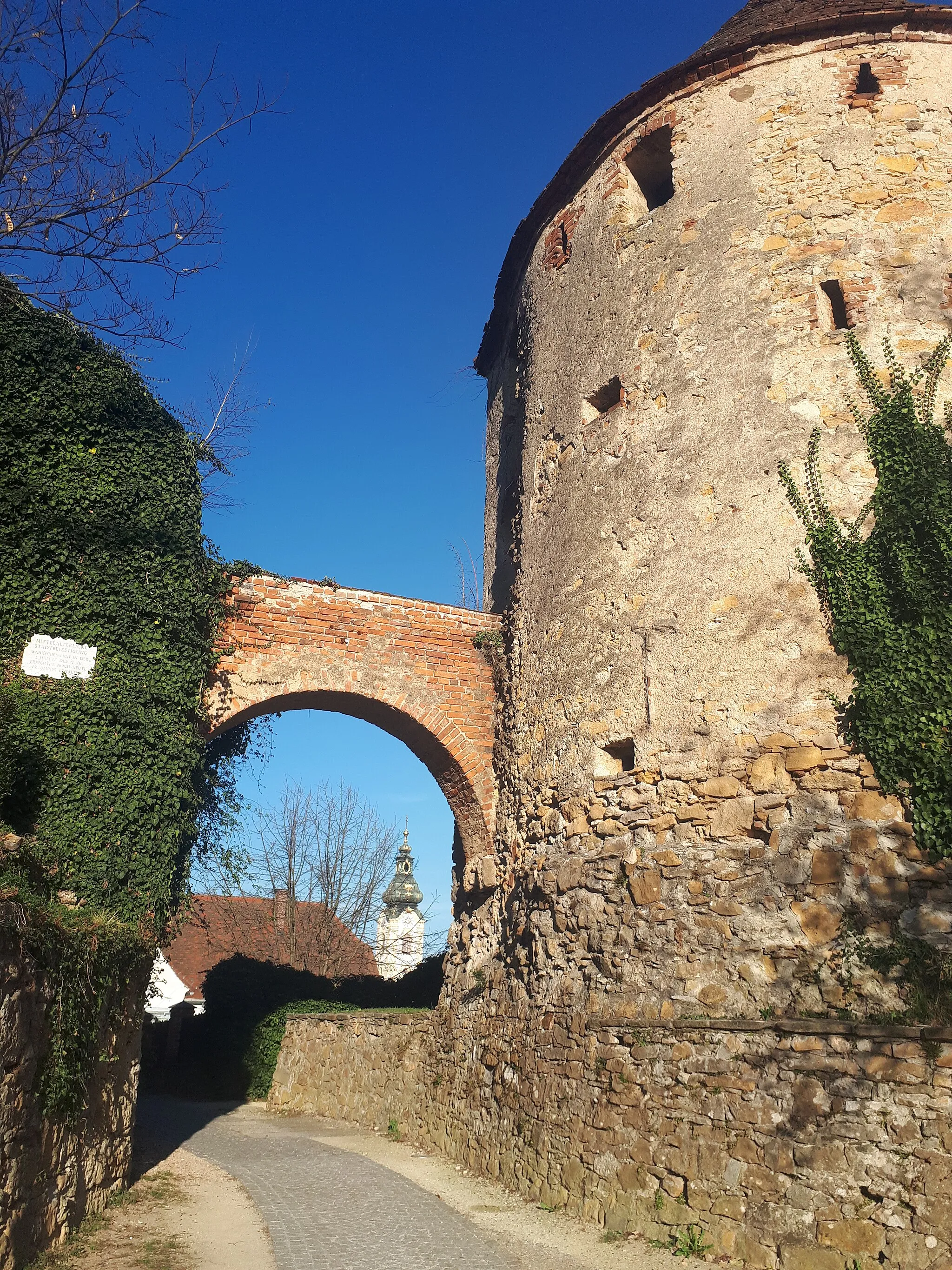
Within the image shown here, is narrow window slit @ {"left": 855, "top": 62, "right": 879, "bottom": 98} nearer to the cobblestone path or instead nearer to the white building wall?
the cobblestone path

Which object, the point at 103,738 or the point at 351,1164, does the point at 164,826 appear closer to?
the point at 103,738

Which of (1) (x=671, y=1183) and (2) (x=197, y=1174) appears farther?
(2) (x=197, y=1174)

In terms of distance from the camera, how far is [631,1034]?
6.91 meters

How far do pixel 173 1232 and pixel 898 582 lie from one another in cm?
701

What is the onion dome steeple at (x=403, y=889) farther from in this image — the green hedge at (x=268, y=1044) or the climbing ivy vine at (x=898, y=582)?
the climbing ivy vine at (x=898, y=582)

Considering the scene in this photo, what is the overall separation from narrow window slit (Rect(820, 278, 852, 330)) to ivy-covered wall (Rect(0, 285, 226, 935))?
6220 mm

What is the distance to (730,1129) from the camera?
605 cm

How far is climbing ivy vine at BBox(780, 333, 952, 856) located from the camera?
6.26 meters

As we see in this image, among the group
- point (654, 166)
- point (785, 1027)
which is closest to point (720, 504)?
point (785, 1027)

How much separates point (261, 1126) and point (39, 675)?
25.1ft

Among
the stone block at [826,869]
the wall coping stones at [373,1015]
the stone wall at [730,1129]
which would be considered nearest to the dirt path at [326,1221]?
the stone wall at [730,1129]

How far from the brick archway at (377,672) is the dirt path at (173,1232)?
3812 millimetres

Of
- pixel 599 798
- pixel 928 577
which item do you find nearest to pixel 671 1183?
pixel 599 798

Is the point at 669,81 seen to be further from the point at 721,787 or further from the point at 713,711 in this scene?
the point at 721,787
